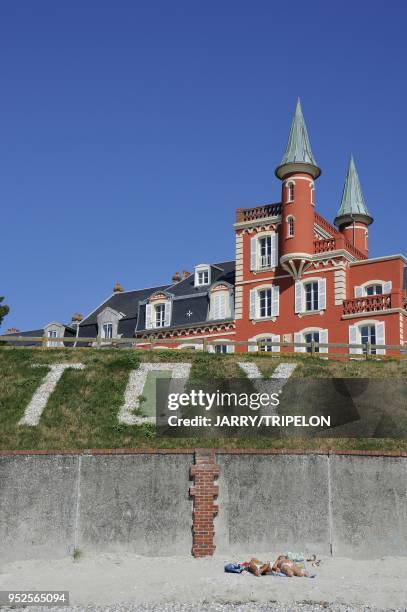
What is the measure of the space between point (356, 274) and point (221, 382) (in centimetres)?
2149

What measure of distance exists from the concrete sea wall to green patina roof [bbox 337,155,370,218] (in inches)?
1426

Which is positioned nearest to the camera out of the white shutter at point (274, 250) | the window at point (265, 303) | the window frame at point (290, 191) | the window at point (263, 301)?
the window frame at point (290, 191)

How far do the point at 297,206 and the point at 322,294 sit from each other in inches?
212

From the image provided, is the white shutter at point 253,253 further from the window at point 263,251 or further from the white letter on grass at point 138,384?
the white letter on grass at point 138,384

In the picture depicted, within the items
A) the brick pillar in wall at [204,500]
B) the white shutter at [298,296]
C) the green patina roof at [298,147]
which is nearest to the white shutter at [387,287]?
the white shutter at [298,296]

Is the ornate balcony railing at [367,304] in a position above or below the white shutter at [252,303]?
below

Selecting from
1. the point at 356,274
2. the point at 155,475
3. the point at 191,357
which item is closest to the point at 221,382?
the point at 191,357

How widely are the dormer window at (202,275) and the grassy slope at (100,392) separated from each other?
22.2 m

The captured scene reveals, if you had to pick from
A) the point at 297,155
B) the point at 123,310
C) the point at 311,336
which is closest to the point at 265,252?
the point at 297,155

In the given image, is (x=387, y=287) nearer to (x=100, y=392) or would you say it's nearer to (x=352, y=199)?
(x=352, y=199)

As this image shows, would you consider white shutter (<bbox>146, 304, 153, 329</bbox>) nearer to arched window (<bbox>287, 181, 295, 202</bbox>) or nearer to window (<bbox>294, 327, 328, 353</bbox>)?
window (<bbox>294, 327, 328, 353</bbox>)

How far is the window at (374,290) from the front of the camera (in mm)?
51406

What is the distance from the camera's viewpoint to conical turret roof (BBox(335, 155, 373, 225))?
197 feet

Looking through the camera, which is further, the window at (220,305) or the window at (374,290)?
the window at (220,305)
